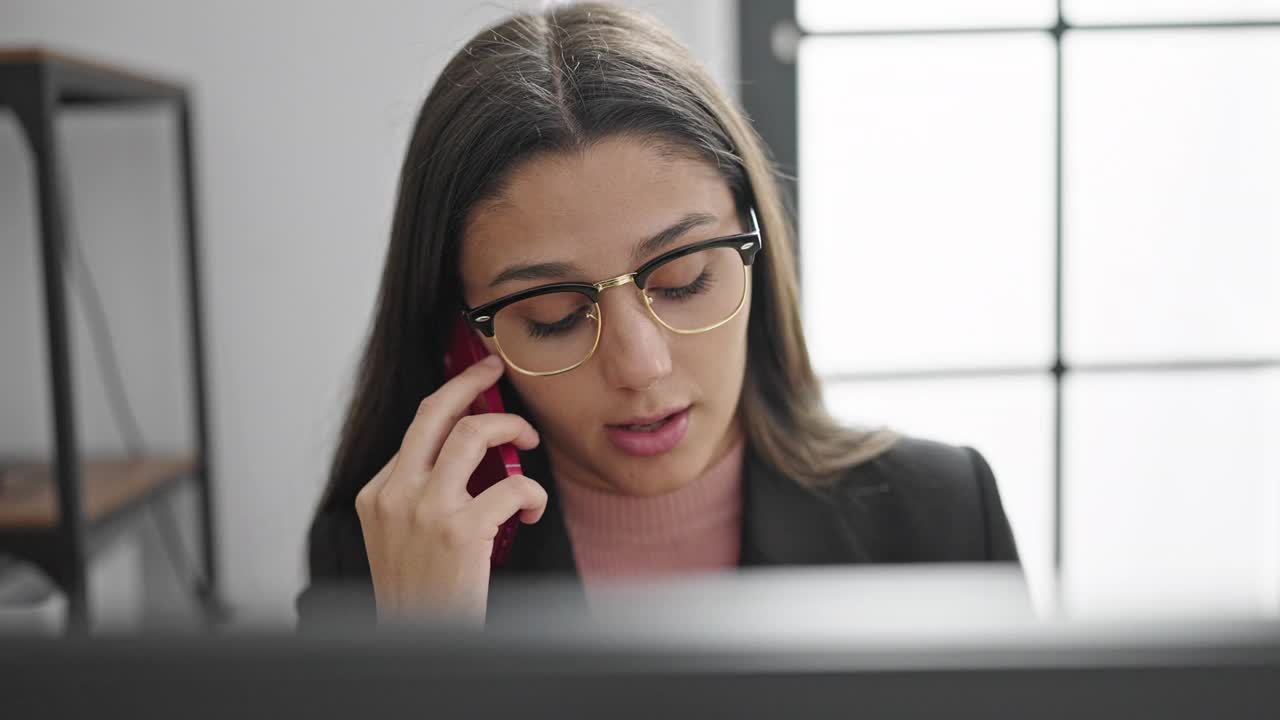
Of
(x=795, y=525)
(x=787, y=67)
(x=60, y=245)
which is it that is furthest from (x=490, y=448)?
(x=787, y=67)

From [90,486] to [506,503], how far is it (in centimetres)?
114

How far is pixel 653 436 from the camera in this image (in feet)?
3.20

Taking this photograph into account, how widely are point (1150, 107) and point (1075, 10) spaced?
9.7 inches

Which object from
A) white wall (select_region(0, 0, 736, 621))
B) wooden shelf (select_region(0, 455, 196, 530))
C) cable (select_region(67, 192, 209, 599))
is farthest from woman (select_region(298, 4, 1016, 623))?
cable (select_region(67, 192, 209, 599))

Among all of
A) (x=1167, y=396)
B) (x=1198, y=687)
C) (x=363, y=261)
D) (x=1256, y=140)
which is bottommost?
(x=1167, y=396)

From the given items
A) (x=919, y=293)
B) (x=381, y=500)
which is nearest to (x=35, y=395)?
(x=381, y=500)

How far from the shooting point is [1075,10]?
197 cm

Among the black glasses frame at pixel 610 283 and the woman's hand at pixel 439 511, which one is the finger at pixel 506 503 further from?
the black glasses frame at pixel 610 283

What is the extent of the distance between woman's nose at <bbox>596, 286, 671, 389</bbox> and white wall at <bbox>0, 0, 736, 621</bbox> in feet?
3.38

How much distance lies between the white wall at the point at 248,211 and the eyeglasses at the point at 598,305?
0.95m

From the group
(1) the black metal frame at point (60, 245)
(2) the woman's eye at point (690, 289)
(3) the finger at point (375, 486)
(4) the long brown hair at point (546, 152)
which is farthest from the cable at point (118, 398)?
(2) the woman's eye at point (690, 289)

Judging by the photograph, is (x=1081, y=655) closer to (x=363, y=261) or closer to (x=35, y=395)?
(x=363, y=261)

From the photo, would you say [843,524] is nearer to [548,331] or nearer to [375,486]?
[548,331]

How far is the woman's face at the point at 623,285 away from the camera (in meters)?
0.89
